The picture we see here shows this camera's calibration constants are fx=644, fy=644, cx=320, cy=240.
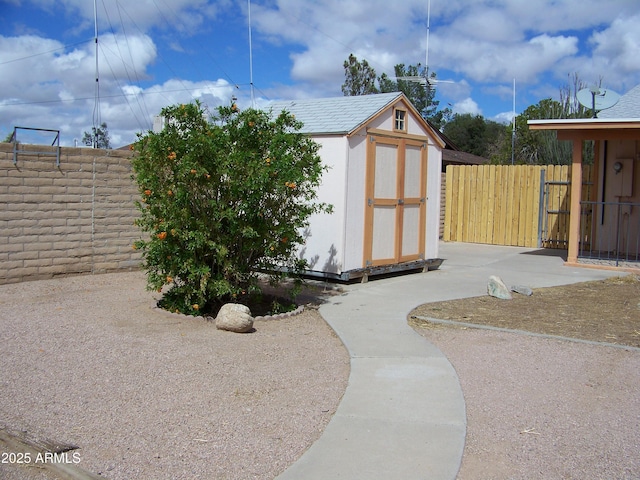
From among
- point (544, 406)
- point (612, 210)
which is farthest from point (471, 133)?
point (544, 406)

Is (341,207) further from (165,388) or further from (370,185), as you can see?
(165,388)

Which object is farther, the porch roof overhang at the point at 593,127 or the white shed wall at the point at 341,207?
the porch roof overhang at the point at 593,127

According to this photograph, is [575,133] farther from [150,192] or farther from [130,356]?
[130,356]

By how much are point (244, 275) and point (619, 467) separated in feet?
16.8

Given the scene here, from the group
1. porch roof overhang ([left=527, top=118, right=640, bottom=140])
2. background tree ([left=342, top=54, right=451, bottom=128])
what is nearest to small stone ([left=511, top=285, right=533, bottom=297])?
porch roof overhang ([left=527, top=118, right=640, bottom=140])

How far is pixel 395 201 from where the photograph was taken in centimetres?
1144

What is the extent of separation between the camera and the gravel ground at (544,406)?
4.27 m

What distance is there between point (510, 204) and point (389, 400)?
44.5 feet

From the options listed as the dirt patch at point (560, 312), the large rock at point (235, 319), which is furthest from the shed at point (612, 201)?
the large rock at point (235, 319)

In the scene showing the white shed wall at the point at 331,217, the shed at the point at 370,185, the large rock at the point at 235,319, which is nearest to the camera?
the large rock at the point at 235,319

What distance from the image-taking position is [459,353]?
6.91m

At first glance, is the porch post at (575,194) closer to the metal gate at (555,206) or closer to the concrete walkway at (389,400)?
the metal gate at (555,206)

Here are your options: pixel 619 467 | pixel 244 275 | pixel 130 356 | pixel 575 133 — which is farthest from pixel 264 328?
pixel 575 133

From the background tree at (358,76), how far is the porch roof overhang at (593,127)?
74.7 feet
